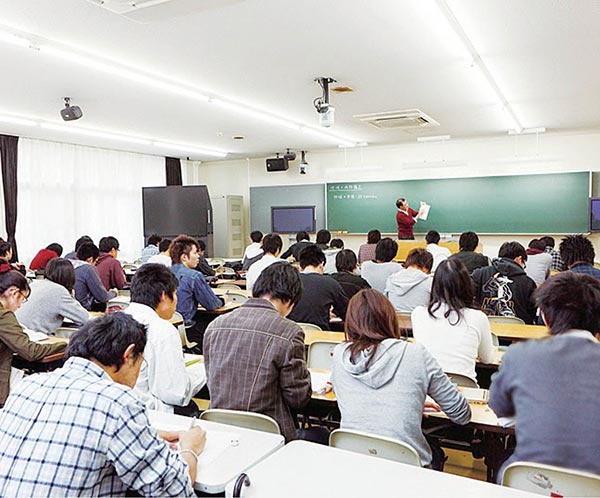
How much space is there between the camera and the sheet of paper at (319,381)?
2.57m

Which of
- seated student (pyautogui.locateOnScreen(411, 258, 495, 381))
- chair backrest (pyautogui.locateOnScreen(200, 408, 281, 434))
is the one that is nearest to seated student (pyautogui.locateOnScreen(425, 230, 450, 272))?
seated student (pyautogui.locateOnScreen(411, 258, 495, 381))

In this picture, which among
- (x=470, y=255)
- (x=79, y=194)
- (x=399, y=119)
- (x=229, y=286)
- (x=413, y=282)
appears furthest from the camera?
(x=79, y=194)

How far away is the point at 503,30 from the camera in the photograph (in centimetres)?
408

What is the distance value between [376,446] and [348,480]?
1.25 feet

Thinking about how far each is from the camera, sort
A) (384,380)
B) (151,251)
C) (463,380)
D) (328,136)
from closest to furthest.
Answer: (384,380)
(463,380)
(151,251)
(328,136)

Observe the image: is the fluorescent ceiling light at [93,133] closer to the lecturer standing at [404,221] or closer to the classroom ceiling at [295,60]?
the classroom ceiling at [295,60]

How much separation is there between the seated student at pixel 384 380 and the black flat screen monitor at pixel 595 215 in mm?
7737

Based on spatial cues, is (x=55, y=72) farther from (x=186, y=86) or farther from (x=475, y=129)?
(x=475, y=129)

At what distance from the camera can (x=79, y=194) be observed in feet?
31.2

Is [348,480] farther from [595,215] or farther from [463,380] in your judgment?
[595,215]

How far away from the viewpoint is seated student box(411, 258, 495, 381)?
2672 mm

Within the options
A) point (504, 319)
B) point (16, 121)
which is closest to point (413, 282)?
point (504, 319)

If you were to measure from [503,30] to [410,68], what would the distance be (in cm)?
108

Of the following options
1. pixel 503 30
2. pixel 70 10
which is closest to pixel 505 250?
pixel 503 30
